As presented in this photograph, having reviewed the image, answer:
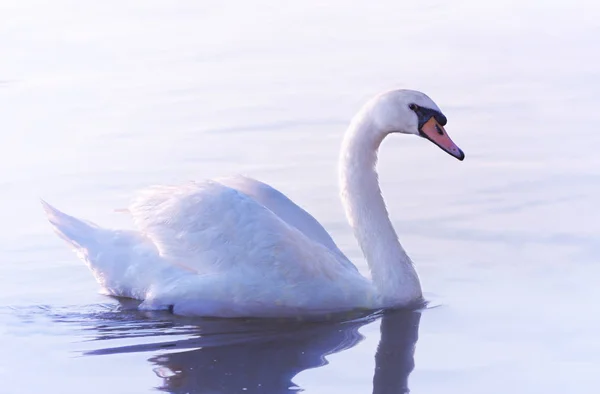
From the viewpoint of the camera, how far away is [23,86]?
14.6 metres

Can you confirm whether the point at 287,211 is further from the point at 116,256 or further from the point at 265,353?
the point at 265,353

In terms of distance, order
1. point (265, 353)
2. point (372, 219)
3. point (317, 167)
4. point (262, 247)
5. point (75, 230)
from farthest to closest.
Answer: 1. point (317, 167)
2. point (75, 230)
3. point (372, 219)
4. point (262, 247)
5. point (265, 353)

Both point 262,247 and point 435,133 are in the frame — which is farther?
point 435,133

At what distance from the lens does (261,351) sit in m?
7.56

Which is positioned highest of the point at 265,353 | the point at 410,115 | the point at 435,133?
the point at 410,115

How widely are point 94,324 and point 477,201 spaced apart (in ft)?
10.1

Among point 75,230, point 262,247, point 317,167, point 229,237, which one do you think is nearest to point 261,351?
point 262,247

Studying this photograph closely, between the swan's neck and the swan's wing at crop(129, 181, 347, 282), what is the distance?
0.24 m

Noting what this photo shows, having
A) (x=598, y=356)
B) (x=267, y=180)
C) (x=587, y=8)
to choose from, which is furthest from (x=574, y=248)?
(x=587, y=8)

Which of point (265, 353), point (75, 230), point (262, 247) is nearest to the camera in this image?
point (265, 353)

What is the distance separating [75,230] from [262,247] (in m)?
1.32

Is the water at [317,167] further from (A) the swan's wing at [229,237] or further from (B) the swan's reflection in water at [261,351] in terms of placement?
(A) the swan's wing at [229,237]

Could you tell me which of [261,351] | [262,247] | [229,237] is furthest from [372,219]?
[261,351]

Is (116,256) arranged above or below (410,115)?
below
